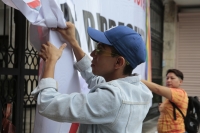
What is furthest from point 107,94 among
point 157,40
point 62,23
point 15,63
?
point 157,40

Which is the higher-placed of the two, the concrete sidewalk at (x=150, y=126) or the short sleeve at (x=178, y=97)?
the short sleeve at (x=178, y=97)

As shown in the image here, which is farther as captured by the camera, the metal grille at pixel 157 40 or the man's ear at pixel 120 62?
the metal grille at pixel 157 40

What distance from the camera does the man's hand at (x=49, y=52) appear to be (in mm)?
2059

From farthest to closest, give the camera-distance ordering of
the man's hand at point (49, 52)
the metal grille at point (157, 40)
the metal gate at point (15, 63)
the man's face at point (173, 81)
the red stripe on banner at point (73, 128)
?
the metal grille at point (157, 40), the man's face at point (173, 81), the metal gate at point (15, 63), the red stripe on banner at point (73, 128), the man's hand at point (49, 52)

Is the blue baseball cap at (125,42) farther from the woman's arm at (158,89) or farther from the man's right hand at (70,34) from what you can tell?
the woman's arm at (158,89)

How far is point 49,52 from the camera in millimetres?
2088

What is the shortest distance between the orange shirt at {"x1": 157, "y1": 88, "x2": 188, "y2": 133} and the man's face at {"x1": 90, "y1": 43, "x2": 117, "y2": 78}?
2.10 meters

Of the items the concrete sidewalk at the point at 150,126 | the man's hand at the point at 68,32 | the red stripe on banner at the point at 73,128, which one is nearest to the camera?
the man's hand at the point at 68,32

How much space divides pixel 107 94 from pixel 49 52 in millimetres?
489

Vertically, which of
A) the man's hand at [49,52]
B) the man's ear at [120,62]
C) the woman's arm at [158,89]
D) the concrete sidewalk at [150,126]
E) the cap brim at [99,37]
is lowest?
the concrete sidewalk at [150,126]

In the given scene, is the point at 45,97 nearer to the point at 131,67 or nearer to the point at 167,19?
the point at 131,67

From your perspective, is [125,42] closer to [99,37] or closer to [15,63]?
[99,37]

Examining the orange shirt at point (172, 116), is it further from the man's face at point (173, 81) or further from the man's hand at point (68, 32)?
the man's hand at point (68, 32)

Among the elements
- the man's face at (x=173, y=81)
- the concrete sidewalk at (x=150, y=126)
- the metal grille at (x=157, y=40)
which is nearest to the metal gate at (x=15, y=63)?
the man's face at (x=173, y=81)
